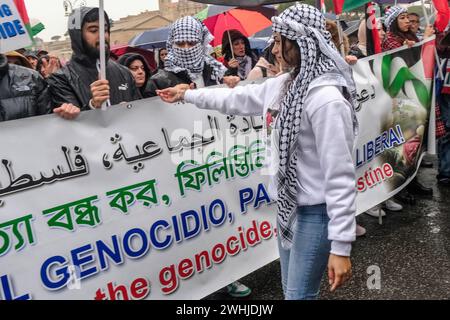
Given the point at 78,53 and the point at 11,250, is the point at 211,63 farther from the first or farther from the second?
the point at 11,250

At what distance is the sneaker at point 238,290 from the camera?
3.43 metres

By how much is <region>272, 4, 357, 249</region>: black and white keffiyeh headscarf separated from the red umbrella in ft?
24.2

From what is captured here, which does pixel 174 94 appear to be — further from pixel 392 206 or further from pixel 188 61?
pixel 392 206

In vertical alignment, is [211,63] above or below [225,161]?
above

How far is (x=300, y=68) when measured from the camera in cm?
210

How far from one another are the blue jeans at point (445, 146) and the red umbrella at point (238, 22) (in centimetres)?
459

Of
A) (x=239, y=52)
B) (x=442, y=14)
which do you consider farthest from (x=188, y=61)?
(x=442, y=14)

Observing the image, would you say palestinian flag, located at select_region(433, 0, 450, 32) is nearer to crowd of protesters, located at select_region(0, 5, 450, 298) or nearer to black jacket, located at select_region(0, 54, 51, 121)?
crowd of protesters, located at select_region(0, 5, 450, 298)

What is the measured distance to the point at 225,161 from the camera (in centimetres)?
322

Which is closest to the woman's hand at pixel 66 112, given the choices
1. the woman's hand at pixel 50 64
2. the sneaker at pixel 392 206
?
the sneaker at pixel 392 206

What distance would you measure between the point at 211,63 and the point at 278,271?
1.63 metres

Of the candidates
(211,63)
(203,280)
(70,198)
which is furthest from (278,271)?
(70,198)

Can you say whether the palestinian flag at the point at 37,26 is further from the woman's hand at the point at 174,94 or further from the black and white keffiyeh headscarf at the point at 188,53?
the woman's hand at the point at 174,94
